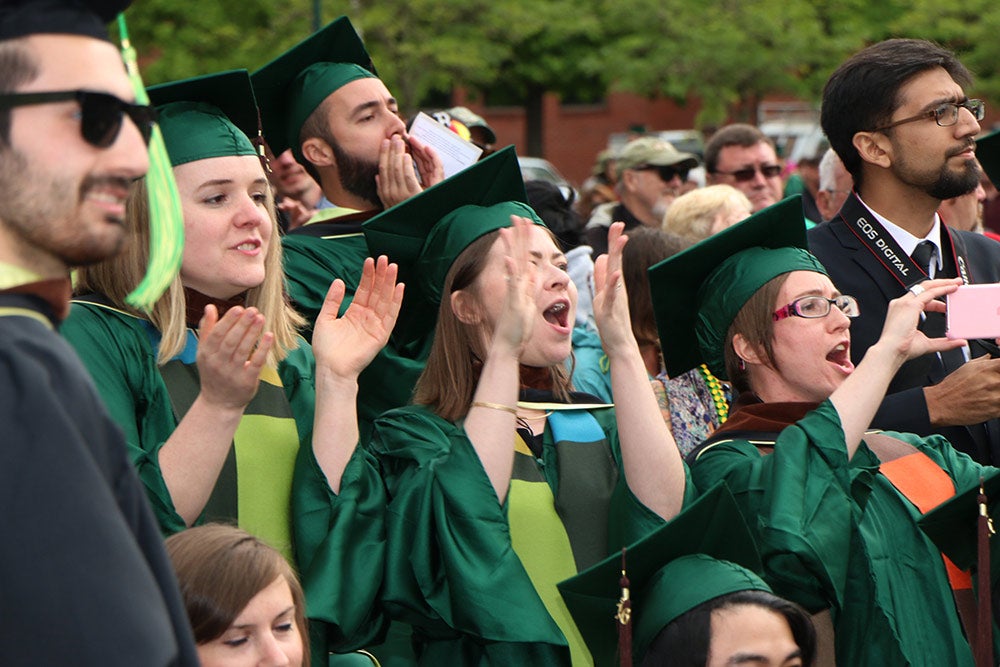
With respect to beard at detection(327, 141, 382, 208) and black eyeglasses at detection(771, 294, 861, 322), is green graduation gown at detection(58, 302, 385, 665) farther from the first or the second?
beard at detection(327, 141, 382, 208)

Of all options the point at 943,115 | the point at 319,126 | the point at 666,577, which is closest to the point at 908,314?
the point at 666,577

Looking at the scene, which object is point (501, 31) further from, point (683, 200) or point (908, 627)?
point (908, 627)

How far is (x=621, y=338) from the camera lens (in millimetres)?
3674

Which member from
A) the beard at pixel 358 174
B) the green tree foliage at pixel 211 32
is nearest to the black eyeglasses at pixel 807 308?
the beard at pixel 358 174

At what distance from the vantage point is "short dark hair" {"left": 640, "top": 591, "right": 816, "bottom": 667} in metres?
3.24

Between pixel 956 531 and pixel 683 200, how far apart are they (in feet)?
10.1

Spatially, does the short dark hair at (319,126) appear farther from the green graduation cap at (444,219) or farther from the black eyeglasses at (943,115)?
the black eyeglasses at (943,115)

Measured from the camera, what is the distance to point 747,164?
26.5 feet

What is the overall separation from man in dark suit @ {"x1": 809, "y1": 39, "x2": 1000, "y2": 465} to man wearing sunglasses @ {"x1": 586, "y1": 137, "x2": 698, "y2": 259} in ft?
10.6

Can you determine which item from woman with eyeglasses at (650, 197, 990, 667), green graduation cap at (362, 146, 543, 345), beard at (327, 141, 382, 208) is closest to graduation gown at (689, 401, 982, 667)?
woman with eyeglasses at (650, 197, 990, 667)

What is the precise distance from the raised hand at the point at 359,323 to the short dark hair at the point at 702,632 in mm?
1003

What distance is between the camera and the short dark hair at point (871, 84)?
479 centimetres

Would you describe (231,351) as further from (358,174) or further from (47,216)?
(358,174)

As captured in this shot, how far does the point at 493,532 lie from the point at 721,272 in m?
1.25
